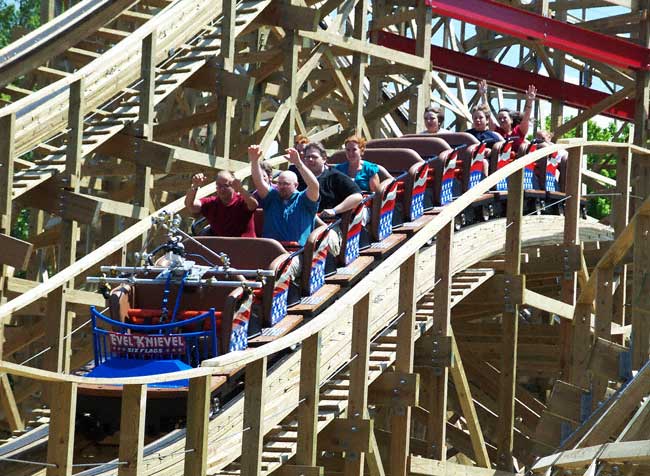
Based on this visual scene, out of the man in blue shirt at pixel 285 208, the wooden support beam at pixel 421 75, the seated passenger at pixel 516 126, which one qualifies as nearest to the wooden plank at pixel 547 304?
the seated passenger at pixel 516 126

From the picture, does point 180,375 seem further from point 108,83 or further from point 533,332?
point 533,332

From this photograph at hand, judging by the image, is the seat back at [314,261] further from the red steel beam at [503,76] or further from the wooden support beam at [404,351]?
the red steel beam at [503,76]

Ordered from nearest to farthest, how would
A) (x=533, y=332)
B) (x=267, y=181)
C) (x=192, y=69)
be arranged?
(x=267, y=181)
(x=192, y=69)
(x=533, y=332)

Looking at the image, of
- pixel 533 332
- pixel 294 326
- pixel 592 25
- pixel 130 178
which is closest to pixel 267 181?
pixel 294 326

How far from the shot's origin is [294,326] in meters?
9.37

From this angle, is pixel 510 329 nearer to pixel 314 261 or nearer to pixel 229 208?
pixel 314 261

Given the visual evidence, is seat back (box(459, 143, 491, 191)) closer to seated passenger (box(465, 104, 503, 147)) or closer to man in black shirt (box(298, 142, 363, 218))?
seated passenger (box(465, 104, 503, 147))

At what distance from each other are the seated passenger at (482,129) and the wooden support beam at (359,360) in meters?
5.42

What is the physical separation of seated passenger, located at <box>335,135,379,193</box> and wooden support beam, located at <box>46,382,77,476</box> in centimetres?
573

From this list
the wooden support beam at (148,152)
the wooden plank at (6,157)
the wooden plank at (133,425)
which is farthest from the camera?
the wooden support beam at (148,152)

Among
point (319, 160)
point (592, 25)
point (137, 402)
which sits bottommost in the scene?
point (137, 402)

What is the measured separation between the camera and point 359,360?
882 cm

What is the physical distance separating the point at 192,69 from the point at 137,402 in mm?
7129

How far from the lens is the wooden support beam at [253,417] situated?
7246mm
